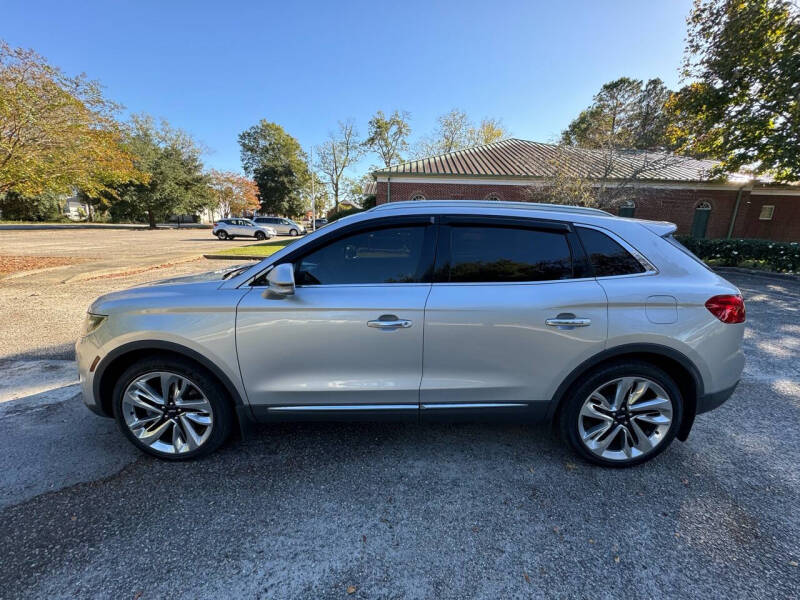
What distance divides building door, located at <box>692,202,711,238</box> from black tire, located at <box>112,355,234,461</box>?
25.9 metres

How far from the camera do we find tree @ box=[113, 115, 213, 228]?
36438 millimetres

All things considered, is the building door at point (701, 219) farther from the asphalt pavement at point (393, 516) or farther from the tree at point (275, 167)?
the tree at point (275, 167)

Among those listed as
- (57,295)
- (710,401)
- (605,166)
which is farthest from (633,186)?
(57,295)

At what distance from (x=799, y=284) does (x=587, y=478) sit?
43.2 ft

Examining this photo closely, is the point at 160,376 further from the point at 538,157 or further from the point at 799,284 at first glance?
the point at 538,157

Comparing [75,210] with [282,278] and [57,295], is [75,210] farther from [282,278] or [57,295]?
[282,278]

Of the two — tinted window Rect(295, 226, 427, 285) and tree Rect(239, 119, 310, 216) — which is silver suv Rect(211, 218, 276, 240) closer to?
tree Rect(239, 119, 310, 216)

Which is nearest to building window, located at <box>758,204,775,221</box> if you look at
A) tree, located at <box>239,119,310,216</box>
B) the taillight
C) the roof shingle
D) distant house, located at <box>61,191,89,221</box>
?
the roof shingle

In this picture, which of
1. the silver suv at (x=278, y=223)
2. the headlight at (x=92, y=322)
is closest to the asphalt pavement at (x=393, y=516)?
the headlight at (x=92, y=322)

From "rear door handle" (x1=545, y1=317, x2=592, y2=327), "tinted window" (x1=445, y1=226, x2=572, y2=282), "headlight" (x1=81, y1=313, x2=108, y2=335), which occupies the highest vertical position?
"tinted window" (x1=445, y1=226, x2=572, y2=282)

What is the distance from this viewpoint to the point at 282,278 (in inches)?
83.7

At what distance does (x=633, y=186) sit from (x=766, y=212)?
14291 millimetres

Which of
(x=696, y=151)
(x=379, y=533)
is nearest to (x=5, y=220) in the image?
(x=379, y=533)

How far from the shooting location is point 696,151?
14.3 metres
